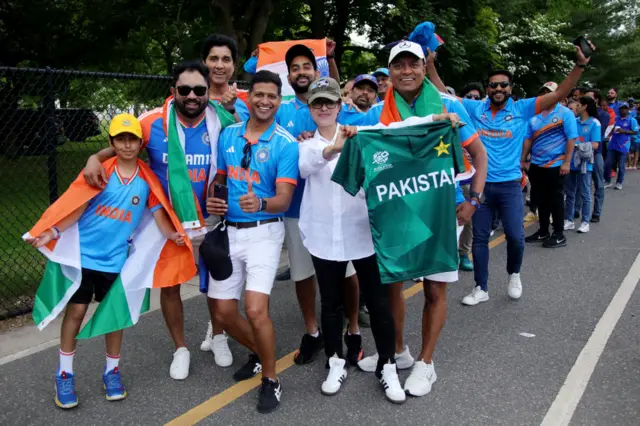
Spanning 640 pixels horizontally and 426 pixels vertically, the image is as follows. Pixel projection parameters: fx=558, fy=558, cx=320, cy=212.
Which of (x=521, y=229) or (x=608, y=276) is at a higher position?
(x=521, y=229)

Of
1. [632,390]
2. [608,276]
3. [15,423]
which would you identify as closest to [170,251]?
[15,423]

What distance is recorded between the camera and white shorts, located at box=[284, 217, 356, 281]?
12.7 feet

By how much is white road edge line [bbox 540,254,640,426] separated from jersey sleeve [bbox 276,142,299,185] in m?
1.98

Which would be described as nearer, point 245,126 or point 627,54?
point 245,126

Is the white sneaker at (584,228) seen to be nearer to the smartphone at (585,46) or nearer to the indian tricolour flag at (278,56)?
the smartphone at (585,46)

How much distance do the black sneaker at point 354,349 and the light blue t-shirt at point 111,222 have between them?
1614 mm

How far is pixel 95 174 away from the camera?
3.19 m

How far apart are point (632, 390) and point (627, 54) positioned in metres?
32.5

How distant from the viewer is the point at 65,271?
10.8 feet

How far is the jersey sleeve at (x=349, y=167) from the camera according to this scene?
308 cm

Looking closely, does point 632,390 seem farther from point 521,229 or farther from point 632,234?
point 632,234

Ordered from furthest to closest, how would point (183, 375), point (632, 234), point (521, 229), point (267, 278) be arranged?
1. point (632, 234)
2. point (521, 229)
3. point (183, 375)
4. point (267, 278)

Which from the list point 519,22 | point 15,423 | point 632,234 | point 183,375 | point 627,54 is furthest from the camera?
point 627,54

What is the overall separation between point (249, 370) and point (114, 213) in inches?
53.1
